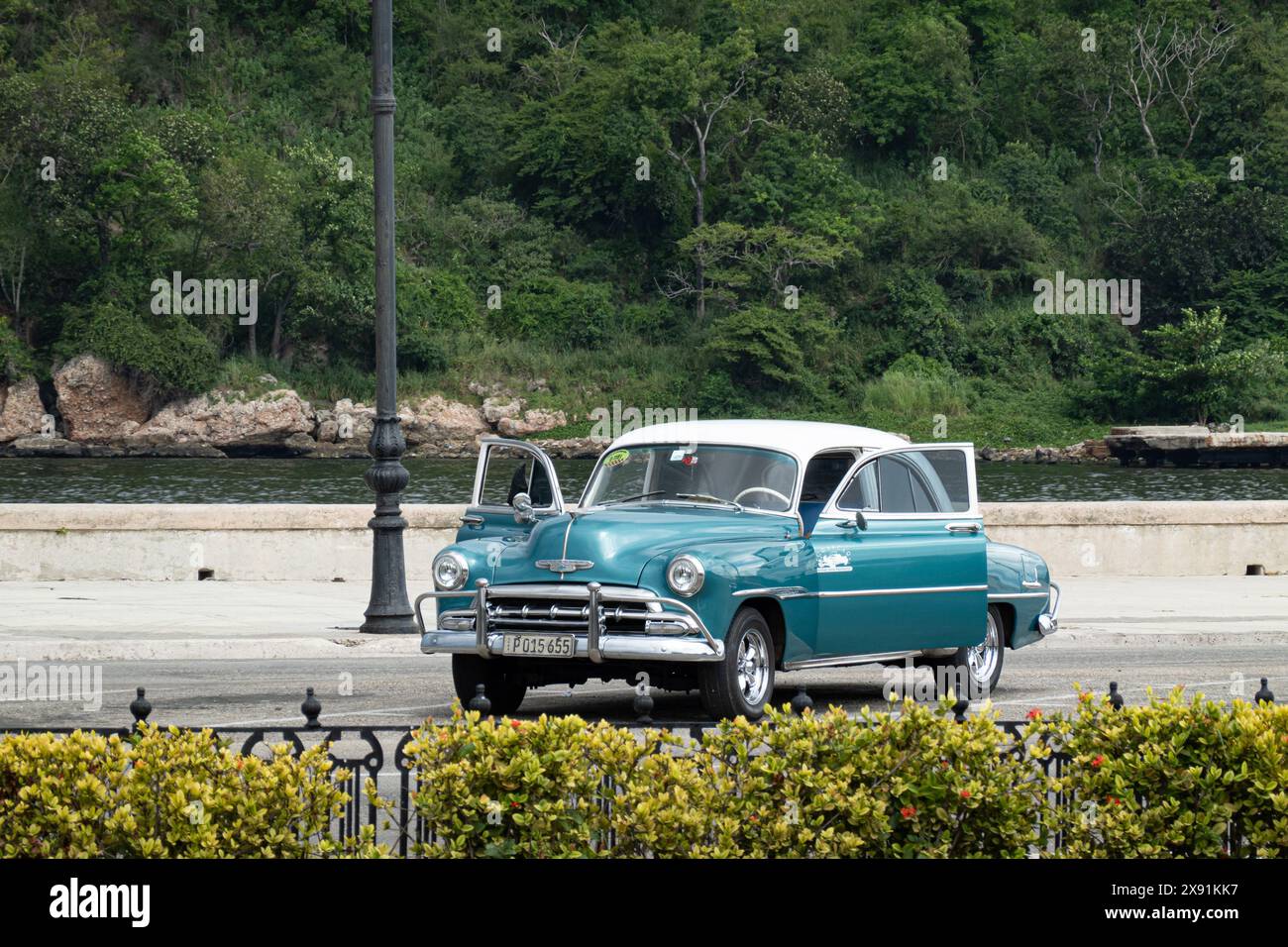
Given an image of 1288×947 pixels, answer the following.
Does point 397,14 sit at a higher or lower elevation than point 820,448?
higher

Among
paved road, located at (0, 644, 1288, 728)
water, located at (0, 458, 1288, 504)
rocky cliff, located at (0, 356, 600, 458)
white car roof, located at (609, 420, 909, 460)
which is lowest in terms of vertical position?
paved road, located at (0, 644, 1288, 728)

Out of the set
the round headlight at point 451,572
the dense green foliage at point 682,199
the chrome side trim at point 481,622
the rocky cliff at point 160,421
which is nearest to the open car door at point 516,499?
the round headlight at point 451,572

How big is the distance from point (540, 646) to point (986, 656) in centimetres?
404

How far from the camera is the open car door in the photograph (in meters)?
14.0

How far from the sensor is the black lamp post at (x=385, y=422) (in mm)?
18234

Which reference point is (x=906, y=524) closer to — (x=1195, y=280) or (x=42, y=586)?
(x=42, y=586)

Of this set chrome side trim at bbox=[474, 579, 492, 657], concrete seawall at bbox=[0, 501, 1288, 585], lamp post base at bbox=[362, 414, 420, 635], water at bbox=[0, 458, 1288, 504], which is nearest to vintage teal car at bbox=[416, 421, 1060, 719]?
chrome side trim at bbox=[474, 579, 492, 657]

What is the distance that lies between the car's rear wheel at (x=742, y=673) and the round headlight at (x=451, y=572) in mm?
1874

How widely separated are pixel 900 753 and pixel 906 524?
6830 mm

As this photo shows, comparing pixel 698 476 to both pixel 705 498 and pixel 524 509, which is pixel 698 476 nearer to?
pixel 705 498

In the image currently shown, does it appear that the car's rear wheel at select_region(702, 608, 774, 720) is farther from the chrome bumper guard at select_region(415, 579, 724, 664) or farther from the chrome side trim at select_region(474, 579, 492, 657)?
the chrome side trim at select_region(474, 579, 492, 657)

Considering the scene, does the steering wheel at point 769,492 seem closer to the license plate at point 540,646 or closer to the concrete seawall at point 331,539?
the license plate at point 540,646

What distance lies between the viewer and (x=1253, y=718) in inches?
274
